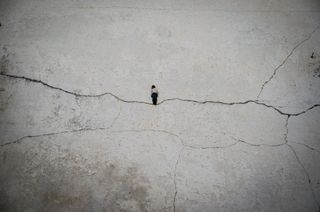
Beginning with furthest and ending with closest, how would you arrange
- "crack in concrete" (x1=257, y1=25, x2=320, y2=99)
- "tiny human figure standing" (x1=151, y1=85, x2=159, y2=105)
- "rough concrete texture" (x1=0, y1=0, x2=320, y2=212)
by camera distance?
"crack in concrete" (x1=257, y1=25, x2=320, y2=99), "tiny human figure standing" (x1=151, y1=85, x2=159, y2=105), "rough concrete texture" (x1=0, y1=0, x2=320, y2=212)

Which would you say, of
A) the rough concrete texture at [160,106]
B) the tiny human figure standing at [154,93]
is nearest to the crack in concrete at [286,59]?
the rough concrete texture at [160,106]

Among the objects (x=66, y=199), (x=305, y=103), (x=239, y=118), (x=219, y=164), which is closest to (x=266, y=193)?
(x=219, y=164)

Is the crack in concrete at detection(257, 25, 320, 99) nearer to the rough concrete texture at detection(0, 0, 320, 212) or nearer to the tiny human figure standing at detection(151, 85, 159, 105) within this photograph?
the rough concrete texture at detection(0, 0, 320, 212)

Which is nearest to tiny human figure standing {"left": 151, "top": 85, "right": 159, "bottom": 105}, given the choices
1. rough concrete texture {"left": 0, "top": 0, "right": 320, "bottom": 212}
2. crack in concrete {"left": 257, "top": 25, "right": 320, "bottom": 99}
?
rough concrete texture {"left": 0, "top": 0, "right": 320, "bottom": 212}

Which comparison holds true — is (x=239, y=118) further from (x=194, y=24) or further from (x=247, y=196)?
(x=194, y=24)

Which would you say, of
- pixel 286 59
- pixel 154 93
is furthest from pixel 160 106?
pixel 286 59

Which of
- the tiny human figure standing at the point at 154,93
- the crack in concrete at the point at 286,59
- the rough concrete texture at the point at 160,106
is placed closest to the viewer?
the rough concrete texture at the point at 160,106

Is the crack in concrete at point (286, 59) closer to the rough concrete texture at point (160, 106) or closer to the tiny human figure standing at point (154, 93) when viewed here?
the rough concrete texture at point (160, 106)

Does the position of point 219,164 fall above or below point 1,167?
above
